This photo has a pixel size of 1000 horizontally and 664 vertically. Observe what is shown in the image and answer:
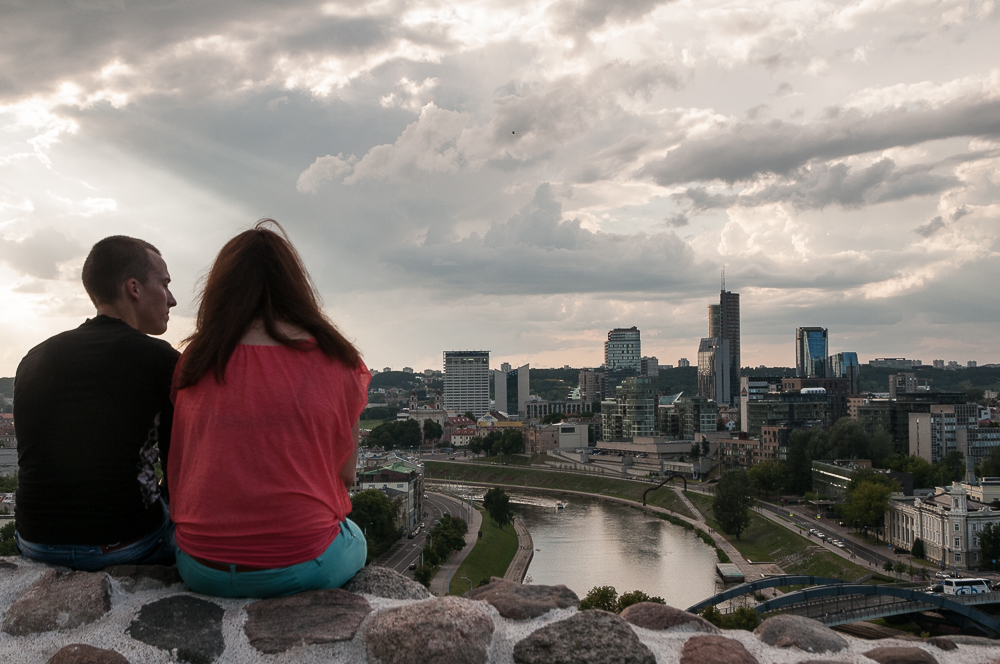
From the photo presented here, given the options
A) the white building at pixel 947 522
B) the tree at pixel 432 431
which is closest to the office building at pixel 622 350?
the tree at pixel 432 431

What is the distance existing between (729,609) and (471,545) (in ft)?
33.3

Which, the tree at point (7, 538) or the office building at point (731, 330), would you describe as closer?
the tree at point (7, 538)

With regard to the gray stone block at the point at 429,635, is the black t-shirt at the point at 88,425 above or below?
above

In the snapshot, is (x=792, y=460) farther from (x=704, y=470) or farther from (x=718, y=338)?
(x=718, y=338)

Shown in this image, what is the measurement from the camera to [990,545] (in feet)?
77.8

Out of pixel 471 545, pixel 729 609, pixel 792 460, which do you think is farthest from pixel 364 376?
pixel 792 460

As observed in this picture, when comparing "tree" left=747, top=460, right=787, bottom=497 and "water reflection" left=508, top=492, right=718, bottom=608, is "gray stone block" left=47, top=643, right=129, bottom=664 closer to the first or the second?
"water reflection" left=508, top=492, right=718, bottom=608

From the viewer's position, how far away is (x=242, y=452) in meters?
1.87

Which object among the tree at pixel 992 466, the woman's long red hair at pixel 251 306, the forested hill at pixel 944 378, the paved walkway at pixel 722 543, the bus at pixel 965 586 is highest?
the forested hill at pixel 944 378

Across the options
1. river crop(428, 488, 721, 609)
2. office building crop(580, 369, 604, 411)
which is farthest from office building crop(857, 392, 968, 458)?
office building crop(580, 369, 604, 411)

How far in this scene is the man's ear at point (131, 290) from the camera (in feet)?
7.14

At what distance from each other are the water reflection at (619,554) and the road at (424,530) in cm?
308

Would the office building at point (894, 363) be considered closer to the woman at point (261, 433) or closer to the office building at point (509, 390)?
the office building at point (509, 390)

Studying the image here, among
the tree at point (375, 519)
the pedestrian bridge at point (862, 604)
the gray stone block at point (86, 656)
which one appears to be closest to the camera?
the gray stone block at point (86, 656)
